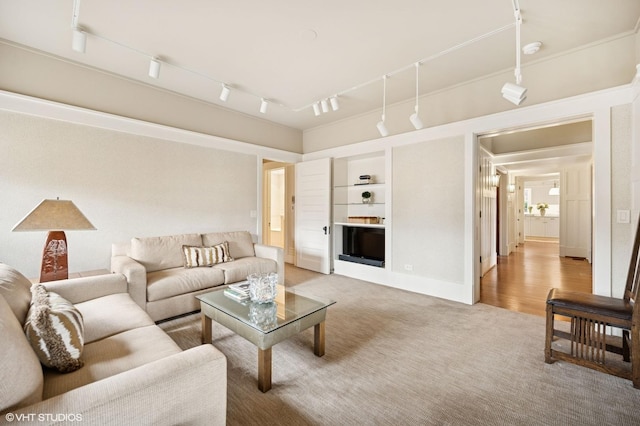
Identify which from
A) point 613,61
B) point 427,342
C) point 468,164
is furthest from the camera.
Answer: point 468,164

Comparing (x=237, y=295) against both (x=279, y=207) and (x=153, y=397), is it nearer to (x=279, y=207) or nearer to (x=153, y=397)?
(x=153, y=397)

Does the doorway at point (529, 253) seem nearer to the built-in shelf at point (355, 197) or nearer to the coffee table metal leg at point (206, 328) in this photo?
the built-in shelf at point (355, 197)

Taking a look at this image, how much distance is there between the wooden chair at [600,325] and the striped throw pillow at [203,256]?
11.5 ft

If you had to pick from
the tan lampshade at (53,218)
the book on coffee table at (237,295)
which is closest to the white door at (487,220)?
the book on coffee table at (237,295)

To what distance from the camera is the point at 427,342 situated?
2.49 metres

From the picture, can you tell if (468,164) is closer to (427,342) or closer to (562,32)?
(562,32)

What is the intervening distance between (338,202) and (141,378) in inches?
172

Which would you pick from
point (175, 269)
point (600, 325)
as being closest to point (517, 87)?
point (600, 325)

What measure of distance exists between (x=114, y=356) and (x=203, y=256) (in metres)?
2.13

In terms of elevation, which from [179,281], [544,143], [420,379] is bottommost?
[420,379]

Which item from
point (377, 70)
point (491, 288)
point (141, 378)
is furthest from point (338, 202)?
point (141, 378)

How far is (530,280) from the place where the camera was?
4.61 meters

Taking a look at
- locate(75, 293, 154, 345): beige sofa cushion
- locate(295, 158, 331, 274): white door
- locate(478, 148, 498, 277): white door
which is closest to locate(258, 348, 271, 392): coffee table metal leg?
locate(75, 293, 154, 345): beige sofa cushion

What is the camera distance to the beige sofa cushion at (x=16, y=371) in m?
0.87
